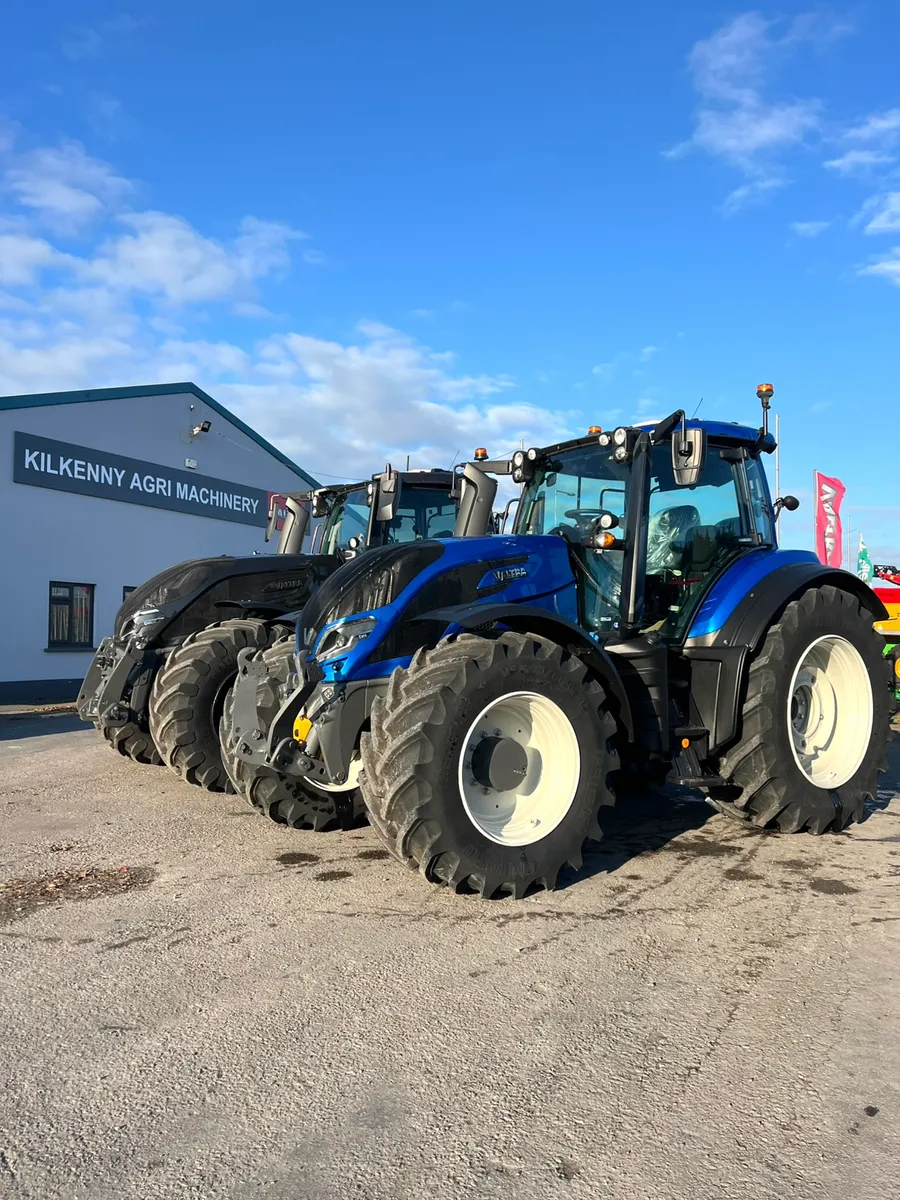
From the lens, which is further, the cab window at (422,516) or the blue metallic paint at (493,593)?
the cab window at (422,516)

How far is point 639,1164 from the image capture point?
232 cm

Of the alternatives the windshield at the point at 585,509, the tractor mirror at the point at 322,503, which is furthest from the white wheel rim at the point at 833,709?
the tractor mirror at the point at 322,503

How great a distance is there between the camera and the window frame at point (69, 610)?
53.9 ft

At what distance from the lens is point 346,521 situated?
8914 millimetres

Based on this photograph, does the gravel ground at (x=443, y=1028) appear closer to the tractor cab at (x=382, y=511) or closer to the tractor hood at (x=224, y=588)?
the tractor hood at (x=224, y=588)

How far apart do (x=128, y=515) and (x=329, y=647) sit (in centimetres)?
1452

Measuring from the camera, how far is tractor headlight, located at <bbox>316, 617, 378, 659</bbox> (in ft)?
15.2

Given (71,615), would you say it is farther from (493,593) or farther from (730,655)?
(730,655)

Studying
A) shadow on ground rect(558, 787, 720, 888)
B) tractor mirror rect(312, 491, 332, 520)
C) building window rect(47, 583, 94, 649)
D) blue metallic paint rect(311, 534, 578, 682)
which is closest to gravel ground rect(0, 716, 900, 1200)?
shadow on ground rect(558, 787, 720, 888)

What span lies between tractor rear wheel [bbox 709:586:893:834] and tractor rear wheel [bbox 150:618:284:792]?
3.25m

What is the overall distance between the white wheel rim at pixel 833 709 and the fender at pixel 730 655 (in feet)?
2.01

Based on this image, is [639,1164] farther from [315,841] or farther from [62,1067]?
[315,841]

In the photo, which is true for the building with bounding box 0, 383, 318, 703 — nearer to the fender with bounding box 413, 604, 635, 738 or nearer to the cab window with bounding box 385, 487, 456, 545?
the cab window with bounding box 385, 487, 456, 545

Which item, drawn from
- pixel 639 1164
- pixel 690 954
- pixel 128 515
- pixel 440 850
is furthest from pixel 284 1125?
pixel 128 515
